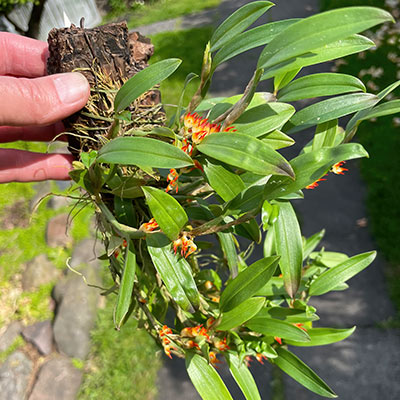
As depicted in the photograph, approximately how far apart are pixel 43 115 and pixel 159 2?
4.17 metres

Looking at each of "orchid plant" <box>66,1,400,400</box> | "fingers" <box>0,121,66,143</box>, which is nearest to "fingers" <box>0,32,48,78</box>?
"fingers" <box>0,121,66,143</box>

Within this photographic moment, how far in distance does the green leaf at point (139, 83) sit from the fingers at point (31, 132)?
57cm

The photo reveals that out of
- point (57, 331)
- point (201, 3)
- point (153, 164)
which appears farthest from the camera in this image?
point (201, 3)

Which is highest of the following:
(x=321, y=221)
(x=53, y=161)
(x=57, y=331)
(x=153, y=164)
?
(x=153, y=164)

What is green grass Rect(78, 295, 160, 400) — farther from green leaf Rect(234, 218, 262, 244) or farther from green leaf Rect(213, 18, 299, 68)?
green leaf Rect(213, 18, 299, 68)

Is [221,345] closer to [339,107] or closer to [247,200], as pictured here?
[247,200]

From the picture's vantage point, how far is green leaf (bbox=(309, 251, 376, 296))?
35.0 inches

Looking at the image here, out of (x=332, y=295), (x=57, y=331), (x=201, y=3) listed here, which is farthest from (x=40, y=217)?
(x=201, y=3)

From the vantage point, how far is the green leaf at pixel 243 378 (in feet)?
2.66

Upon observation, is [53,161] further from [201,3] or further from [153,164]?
[201,3]

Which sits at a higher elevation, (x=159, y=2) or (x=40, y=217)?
(x=159, y=2)

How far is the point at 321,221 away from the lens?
80.0 inches

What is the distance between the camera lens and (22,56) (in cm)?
99

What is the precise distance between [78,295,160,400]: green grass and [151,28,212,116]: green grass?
1.50 metres
